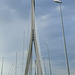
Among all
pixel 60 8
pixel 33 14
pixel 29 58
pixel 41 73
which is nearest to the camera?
pixel 60 8

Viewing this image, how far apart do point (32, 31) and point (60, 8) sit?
37.3 feet

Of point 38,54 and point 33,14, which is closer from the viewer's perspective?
point 38,54

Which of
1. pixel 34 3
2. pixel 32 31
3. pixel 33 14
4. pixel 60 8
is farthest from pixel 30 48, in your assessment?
pixel 60 8

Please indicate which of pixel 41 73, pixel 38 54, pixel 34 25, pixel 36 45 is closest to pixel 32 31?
pixel 34 25

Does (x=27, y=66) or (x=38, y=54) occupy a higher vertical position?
(x=38, y=54)

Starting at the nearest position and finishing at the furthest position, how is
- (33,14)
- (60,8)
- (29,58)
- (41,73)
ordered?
1. (60,8)
2. (41,73)
3. (29,58)
4. (33,14)

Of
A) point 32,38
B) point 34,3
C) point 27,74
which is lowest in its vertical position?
point 27,74

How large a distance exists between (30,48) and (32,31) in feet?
9.16

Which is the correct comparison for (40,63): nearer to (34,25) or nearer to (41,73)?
(41,73)

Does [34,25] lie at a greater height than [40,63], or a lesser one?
greater

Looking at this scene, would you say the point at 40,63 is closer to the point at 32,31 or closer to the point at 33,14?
the point at 32,31

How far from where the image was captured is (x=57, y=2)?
14531mm

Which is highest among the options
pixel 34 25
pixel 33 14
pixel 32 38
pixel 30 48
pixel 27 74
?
pixel 33 14

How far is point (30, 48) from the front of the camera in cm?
2458
